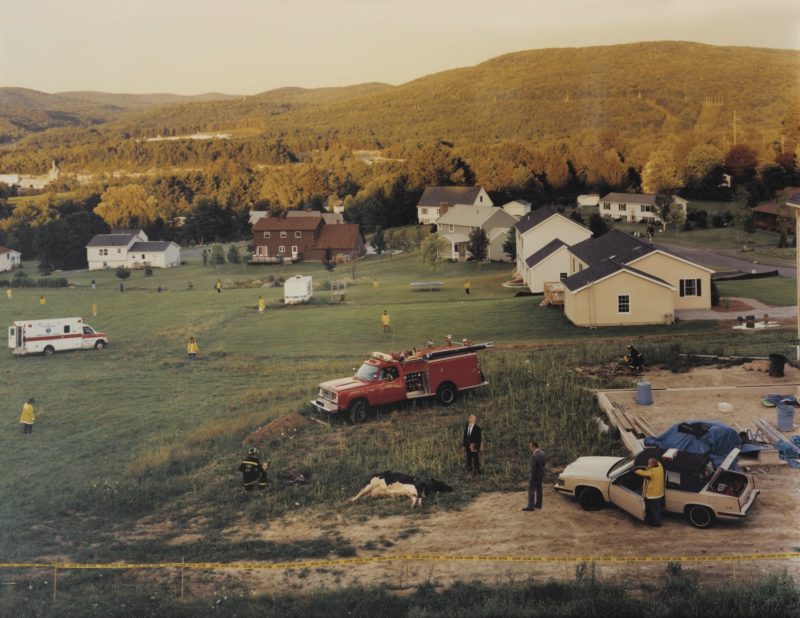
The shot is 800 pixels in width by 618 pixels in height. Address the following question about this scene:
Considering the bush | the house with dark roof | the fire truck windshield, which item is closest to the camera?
the fire truck windshield

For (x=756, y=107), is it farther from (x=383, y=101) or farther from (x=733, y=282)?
(x=383, y=101)

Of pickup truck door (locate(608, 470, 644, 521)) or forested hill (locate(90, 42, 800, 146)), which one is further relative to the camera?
forested hill (locate(90, 42, 800, 146))

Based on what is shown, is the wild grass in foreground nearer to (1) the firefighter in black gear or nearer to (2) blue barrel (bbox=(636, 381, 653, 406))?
(1) the firefighter in black gear

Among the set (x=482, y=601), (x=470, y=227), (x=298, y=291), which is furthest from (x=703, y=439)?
(x=298, y=291)

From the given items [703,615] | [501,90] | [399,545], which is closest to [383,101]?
[501,90]

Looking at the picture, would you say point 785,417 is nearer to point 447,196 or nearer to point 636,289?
point 636,289

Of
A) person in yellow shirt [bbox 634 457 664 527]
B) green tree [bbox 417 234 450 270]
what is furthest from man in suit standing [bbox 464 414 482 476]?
green tree [bbox 417 234 450 270]
